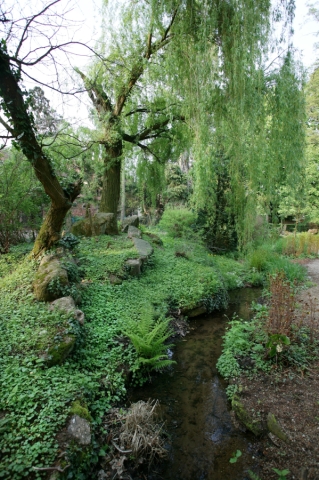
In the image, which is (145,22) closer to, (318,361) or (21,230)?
(21,230)

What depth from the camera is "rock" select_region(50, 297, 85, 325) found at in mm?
3767

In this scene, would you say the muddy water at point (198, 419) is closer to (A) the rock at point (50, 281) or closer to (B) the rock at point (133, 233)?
(A) the rock at point (50, 281)

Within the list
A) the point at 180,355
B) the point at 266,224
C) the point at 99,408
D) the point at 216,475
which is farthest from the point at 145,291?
the point at 266,224

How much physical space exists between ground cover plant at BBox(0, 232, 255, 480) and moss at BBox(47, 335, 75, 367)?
2.6 inches

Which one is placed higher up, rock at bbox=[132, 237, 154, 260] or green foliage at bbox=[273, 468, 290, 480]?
rock at bbox=[132, 237, 154, 260]

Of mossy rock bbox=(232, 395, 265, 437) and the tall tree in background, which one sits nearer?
mossy rock bbox=(232, 395, 265, 437)

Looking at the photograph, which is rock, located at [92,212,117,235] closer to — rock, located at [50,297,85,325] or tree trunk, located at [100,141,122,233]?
tree trunk, located at [100,141,122,233]

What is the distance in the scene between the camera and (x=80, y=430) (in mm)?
2418

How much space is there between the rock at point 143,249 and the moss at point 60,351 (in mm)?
3520

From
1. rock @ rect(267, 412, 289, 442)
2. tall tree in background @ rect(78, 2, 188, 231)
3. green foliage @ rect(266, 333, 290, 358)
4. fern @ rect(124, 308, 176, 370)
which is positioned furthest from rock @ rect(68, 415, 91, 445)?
tall tree in background @ rect(78, 2, 188, 231)

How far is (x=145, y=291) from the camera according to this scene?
18.8 ft

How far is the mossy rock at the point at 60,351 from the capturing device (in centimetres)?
307

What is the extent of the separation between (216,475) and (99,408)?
1.28 meters

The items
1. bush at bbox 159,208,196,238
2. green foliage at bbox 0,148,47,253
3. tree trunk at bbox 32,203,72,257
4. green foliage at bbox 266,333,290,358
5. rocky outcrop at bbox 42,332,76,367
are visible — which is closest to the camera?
rocky outcrop at bbox 42,332,76,367
